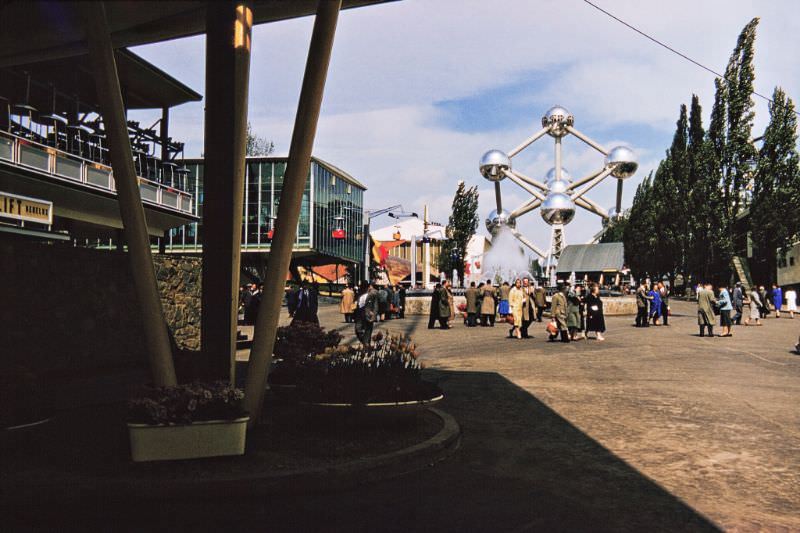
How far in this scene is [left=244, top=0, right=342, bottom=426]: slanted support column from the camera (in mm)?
6773

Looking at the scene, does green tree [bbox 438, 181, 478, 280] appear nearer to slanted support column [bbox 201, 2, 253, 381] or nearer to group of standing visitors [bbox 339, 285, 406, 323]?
group of standing visitors [bbox 339, 285, 406, 323]

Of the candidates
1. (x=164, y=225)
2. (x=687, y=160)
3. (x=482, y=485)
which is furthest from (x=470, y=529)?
(x=687, y=160)

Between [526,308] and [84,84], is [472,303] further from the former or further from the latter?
[84,84]

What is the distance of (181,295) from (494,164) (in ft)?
172

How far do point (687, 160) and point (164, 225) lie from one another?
35.6 m

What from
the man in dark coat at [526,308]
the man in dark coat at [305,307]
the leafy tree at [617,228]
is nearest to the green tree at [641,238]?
the leafy tree at [617,228]

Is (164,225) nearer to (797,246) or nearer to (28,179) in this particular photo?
(28,179)

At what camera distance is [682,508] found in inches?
194

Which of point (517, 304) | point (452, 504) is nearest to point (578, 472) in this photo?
point (452, 504)

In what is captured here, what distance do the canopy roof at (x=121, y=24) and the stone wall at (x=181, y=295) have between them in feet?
14.9

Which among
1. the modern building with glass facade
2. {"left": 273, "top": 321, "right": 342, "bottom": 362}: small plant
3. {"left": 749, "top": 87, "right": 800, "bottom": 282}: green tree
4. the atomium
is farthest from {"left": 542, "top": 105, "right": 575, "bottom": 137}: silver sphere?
{"left": 273, "top": 321, "right": 342, "bottom": 362}: small plant

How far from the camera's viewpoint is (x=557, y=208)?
212 ft

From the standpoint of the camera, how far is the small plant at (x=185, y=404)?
5.55m

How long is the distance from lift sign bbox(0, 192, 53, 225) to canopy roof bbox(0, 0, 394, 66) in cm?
281
